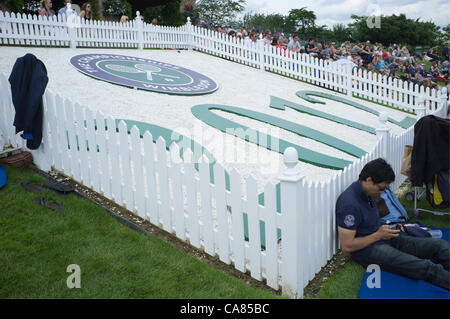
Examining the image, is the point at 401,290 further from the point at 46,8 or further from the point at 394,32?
the point at 394,32

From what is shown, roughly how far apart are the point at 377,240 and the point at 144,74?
328 inches

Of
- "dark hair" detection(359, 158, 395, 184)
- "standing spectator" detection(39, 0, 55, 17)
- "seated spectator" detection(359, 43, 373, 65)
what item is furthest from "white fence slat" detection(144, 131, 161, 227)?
"seated spectator" detection(359, 43, 373, 65)

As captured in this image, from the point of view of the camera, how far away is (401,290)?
341 centimetres

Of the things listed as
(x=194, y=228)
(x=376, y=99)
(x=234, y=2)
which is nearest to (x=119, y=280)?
(x=194, y=228)

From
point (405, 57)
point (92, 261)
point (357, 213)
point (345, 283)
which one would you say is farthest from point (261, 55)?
point (405, 57)

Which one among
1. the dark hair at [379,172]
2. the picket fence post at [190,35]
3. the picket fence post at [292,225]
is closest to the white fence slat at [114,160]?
the picket fence post at [292,225]

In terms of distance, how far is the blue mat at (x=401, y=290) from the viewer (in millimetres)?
3328

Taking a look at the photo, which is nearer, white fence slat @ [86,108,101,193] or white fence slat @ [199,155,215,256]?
white fence slat @ [199,155,215,256]

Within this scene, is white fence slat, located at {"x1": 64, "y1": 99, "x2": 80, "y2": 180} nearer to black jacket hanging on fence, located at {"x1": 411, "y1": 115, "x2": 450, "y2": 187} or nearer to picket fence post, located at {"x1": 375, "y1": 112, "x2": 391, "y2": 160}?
picket fence post, located at {"x1": 375, "y1": 112, "x2": 391, "y2": 160}

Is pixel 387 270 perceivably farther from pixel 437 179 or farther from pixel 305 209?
pixel 437 179

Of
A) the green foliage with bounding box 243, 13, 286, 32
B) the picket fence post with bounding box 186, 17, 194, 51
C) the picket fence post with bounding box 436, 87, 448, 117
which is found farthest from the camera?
the green foliage with bounding box 243, 13, 286, 32

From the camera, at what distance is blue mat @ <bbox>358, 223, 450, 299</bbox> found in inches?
131

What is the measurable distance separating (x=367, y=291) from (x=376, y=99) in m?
11.2

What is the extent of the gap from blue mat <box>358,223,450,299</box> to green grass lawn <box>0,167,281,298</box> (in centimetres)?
91
